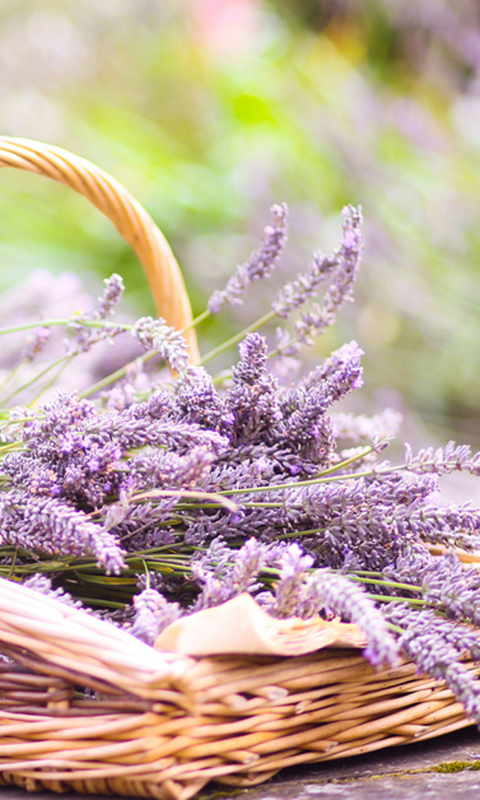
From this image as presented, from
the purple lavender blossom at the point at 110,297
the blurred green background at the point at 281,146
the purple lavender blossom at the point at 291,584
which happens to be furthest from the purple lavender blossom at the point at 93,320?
the blurred green background at the point at 281,146

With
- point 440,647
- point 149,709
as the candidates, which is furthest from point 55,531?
point 440,647

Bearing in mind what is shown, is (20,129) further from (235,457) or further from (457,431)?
(235,457)

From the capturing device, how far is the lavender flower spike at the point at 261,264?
28.2 inches

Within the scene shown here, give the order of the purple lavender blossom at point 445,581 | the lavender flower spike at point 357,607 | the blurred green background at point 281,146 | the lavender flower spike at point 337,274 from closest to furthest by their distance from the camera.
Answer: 1. the lavender flower spike at point 357,607
2. the purple lavender blossom at point 445,581
3. the lavender flower spike at point 337,274
4. the blurred green background at point 281,146

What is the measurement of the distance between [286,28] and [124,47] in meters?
0.71

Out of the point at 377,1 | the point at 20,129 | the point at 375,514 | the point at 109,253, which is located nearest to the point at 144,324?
the point at 375,514

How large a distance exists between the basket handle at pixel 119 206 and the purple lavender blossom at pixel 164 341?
174 mm

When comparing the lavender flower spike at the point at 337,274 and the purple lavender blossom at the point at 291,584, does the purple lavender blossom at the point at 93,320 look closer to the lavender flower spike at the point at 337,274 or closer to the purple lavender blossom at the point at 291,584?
the lavender flower spike at the point at 337,274

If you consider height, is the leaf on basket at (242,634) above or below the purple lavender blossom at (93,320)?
below

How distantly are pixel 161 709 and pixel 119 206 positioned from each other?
0.53 meters

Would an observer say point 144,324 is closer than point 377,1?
Yes

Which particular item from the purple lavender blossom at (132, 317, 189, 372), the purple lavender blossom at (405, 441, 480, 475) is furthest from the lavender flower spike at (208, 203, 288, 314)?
the purple lavender blossom at (405, 441, 480, 475)

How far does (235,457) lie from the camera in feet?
1.97

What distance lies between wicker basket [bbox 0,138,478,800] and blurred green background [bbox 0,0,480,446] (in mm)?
1393
